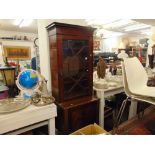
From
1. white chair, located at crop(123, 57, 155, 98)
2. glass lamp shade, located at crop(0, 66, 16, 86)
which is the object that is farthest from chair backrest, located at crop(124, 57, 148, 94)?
glass lamp shade, located at crop(0, 66, 16, 86)

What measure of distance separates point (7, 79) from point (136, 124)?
1735 mm

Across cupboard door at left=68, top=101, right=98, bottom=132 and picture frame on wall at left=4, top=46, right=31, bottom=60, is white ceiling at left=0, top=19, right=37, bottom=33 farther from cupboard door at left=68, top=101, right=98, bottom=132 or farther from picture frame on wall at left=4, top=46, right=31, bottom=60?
cupboard door at left=68, top=101, right=98, bottom=132

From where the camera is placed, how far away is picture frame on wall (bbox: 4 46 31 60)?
→ 501 centimetres

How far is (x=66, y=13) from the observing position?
1.02 meters

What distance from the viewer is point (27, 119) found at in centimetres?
122

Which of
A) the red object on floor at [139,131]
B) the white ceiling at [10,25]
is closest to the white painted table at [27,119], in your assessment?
the red object on floor at [139,131]

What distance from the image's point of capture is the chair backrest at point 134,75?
143 cm

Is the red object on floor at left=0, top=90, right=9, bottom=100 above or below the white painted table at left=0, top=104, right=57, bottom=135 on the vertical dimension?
above

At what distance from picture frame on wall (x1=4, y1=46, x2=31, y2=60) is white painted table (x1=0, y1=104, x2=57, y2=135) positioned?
4.18 m

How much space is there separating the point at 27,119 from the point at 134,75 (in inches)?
47.3

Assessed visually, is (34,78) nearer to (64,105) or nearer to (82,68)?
(64,105)

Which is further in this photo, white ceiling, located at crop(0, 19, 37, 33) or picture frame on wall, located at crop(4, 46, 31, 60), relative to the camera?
picture frame on wall, located at crop(4, 46, 31, 60)

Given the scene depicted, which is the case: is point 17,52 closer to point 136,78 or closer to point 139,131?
point 136,78
